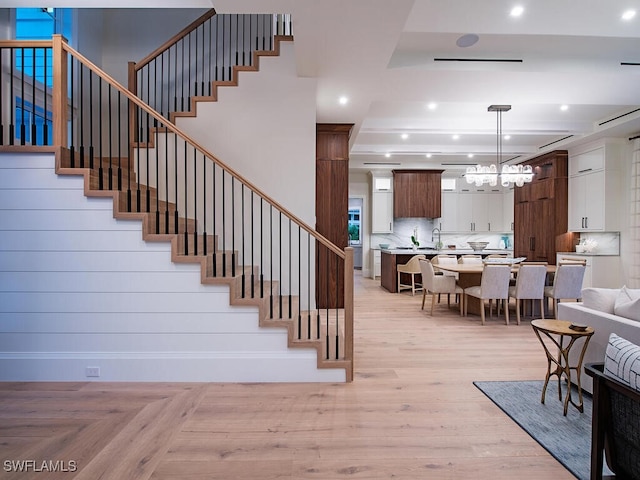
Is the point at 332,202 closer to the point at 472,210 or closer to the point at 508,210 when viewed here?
the point at 472,210

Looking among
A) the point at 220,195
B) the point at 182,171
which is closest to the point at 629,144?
the point at 220,195

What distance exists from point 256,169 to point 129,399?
2.85 m

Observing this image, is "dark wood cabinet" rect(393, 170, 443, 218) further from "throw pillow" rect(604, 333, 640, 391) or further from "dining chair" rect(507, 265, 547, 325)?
"throw pillow" rect(604, 333, 640, 391)

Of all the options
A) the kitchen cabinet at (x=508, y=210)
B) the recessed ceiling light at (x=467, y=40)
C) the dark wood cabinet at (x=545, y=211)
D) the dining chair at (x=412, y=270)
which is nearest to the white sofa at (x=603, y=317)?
the recessed ceiling light at (x=467, y=40)

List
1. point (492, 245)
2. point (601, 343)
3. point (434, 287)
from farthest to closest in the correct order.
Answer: point (492, 245), point (434, 287), point (601, 343)

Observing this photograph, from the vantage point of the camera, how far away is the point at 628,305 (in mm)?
2699

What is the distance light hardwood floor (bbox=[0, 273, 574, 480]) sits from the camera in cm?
200

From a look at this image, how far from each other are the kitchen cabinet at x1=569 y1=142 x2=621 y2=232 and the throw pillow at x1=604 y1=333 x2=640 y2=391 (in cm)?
637

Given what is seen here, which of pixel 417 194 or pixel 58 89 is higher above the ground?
pixel 58 89

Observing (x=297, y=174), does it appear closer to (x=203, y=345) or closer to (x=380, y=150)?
(x=203, y=345)

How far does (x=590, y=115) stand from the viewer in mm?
6172

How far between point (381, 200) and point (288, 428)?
8.03 metres

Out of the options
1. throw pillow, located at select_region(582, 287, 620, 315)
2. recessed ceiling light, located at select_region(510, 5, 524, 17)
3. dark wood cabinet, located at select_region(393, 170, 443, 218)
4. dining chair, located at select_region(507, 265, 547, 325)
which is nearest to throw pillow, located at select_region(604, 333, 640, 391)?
throw pillow, located at select_region(582, 287, 620, 315)

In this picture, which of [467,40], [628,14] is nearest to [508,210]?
[628,14]
